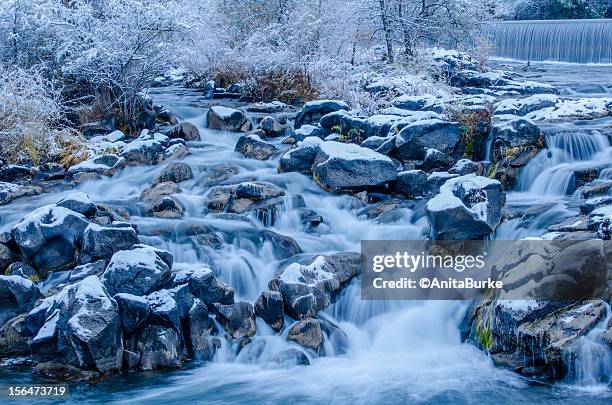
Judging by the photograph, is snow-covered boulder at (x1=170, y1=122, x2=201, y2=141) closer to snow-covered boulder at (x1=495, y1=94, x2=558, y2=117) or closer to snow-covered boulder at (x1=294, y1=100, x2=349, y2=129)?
snow-covered boulder at (x1=294, y1=100, x2=349, y2=129)

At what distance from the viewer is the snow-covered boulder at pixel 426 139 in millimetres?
10695

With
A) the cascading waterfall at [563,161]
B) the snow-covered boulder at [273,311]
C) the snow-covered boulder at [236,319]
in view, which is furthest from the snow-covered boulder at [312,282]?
the cascading waterfall at [563,161]

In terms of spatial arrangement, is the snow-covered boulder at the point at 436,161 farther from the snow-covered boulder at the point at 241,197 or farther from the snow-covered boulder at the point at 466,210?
the snow-covered boulder at the point at 241,197

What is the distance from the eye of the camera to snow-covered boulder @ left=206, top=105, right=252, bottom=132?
13.8 meters

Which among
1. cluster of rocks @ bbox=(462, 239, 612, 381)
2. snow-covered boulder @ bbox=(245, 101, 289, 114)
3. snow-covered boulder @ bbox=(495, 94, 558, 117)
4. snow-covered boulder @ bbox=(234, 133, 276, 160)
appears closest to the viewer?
cluster of rocks @ bbox=(462, 239, 612, 381)

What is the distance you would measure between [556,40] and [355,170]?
19.5 m

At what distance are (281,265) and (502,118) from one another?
6.04 metres

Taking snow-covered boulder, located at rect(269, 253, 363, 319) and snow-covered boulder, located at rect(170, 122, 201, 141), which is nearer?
snow-covered boulder, located at rect(269, 253, 363, 319)

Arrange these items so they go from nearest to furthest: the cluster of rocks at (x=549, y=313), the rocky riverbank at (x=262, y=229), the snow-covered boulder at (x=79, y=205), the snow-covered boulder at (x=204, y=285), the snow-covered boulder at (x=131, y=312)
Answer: the cluster of rocks at (x=549, y=313) → the rocky riverbank at (x=262, y=229) → the snow-covered boulder at (x=131, y=312) → the snow-covered boulder at (x=204, y=285) → the snow-covered boulder at (x=79, y=205)

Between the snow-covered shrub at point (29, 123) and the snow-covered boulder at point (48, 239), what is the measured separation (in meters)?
4.33

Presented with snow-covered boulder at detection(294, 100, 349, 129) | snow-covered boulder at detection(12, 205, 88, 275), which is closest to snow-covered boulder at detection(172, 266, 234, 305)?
snow-covered boulder at detection(12, 205, 88, 275)

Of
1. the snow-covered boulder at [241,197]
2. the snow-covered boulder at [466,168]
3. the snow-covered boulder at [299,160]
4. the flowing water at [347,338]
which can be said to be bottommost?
the flowing water at [347,338]

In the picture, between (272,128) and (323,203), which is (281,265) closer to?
(323,203)

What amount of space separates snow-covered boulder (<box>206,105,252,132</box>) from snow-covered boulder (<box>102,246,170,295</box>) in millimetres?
7291
